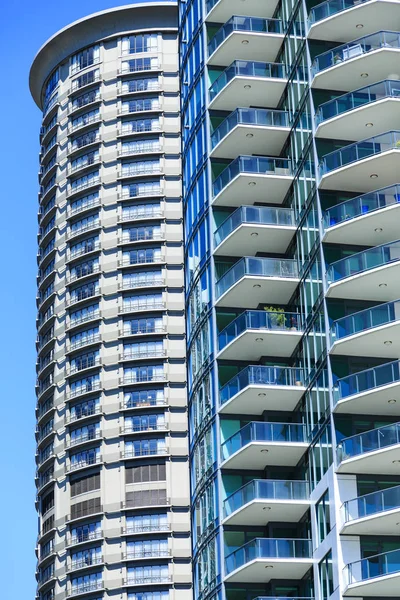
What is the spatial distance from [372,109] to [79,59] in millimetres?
71997

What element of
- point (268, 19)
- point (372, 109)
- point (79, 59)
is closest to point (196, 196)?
point (268, 19)

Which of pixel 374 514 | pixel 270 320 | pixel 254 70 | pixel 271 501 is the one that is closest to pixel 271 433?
pixel 271 501

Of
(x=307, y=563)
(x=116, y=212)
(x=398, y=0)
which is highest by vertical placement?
(x=116, y=212)

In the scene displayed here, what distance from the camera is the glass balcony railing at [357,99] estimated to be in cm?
5984

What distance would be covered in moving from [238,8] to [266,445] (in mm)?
24860

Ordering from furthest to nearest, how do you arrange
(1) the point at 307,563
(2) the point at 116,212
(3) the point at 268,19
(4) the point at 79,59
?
(4) the point at 79,59
(2) the point at 116,212
(3) the point at 268,19
(1) the point at 307,563

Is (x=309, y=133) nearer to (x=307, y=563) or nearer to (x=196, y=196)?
(x=196, y=196)

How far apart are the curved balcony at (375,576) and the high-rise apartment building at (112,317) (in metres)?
52.8

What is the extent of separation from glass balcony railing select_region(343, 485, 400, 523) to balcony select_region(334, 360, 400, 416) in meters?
3.83

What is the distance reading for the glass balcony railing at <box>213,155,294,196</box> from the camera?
6638 centimetres

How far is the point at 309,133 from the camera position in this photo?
63062 millimetres

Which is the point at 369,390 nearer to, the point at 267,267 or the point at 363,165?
the point at 363,165

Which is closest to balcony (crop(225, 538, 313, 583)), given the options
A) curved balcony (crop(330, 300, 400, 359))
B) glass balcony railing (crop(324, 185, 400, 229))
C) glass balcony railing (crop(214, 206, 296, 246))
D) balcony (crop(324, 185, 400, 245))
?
curved balcony (crop(330, 300, 400, 359))

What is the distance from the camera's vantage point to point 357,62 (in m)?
61.1
